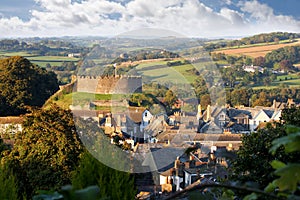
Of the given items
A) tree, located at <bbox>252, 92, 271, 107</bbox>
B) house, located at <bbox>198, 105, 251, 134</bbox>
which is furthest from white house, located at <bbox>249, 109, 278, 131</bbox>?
tree, located at <bbox>252, 92, 271, 107</bbox>

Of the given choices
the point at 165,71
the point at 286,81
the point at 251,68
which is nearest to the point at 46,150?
the point at 165,71

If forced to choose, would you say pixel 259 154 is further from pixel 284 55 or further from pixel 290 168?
pixel 284 55

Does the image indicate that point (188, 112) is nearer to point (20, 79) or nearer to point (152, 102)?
point (152, 102)

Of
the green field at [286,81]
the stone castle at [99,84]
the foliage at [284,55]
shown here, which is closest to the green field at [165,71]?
the stone castle at [99,84]

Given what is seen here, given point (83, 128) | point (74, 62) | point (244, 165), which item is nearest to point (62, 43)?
point (74, 62)

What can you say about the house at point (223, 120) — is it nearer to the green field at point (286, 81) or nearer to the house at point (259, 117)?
the house at point (259, 117)
